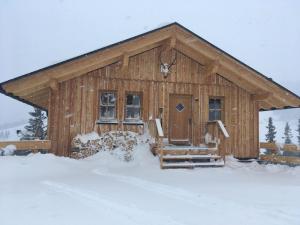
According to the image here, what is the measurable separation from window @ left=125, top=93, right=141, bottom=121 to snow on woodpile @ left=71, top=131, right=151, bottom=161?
29.9 inches

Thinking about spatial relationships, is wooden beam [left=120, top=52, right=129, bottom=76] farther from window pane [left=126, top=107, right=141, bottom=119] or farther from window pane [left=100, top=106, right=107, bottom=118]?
window pane [left=100, top=106, right=107, bottom=118]

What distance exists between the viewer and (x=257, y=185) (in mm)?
9047

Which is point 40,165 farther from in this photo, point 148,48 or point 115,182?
point 148,48

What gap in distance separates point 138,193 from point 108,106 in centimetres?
697

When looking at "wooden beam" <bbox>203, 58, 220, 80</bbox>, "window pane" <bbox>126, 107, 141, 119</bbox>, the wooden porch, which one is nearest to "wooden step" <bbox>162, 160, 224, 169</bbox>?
the wooden porch

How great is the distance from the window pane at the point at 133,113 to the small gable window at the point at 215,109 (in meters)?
3.33

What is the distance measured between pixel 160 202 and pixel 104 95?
8.04 meters

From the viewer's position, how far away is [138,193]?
7492 mm

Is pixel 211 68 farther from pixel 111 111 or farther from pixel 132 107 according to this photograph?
pixel 111 111

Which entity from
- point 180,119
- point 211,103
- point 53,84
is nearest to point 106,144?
point 53,84

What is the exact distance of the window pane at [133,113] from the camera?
46.6 feet

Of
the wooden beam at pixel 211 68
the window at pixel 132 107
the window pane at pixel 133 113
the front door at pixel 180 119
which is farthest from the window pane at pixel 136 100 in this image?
the wooden beam at pixel 211 68

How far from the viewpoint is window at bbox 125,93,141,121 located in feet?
46.6

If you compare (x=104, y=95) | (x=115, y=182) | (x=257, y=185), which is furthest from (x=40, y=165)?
(x=257, y=185)
